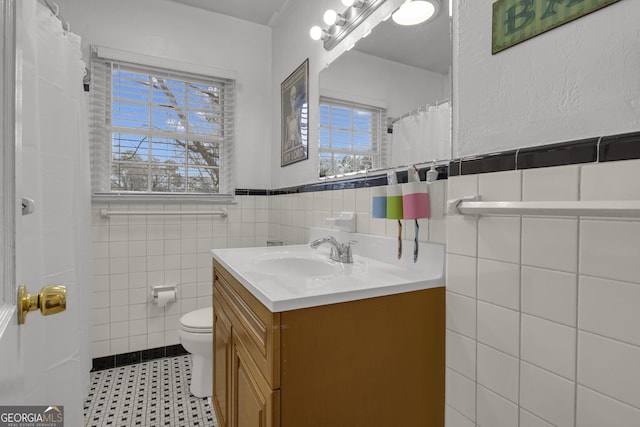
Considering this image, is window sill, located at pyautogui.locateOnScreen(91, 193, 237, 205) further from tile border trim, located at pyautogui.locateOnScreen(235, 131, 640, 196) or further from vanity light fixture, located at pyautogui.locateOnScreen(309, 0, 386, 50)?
tile border trim, located at pyautogui.locateOnScreen(235, 131, 640, 196)

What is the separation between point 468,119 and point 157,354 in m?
2.51

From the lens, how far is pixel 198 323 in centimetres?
185

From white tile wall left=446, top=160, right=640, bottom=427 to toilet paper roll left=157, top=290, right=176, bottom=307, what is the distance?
1.96 metres

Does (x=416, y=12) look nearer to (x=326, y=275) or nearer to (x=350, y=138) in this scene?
(x=350, y=138)

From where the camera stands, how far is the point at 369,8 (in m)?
1.44

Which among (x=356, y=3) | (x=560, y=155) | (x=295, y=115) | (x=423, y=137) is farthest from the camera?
(x=295, y=115)

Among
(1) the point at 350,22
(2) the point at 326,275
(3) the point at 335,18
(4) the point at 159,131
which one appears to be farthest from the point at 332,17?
(4) the point at 159,131

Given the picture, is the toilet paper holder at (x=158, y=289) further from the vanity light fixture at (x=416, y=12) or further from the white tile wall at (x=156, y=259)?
the vanity light fixture at (x=416, y=12)

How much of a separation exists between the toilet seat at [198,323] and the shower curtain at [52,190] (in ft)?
1.67

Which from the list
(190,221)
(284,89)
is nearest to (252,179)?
(190,221)

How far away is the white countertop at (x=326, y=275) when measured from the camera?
33.0 inches

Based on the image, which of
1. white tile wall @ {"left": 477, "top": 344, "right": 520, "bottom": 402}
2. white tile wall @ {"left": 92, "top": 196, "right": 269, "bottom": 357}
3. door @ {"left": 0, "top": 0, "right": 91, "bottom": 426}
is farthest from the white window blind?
white tile wall @ {"left": 477, "top": 344, "right": 520, "bottom": 402}

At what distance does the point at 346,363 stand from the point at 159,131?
2.22m

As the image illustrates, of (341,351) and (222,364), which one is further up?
(341,351)
